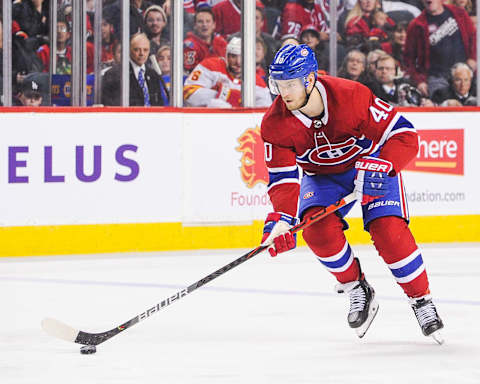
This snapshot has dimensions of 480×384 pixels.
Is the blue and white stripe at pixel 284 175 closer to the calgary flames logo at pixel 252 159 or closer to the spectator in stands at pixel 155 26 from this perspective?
the calgary flames logo at pixel 252 159

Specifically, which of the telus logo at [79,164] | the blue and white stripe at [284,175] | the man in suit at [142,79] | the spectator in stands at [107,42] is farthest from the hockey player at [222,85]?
the blue and white stripe at [284,175]

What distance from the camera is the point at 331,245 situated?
3.67 meters

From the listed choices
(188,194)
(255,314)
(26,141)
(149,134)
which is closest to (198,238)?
(188,194)

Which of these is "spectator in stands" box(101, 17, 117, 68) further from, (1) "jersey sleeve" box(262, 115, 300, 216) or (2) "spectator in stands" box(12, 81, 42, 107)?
(1) "jersey sleeve" box(262, 115, 300, 216)

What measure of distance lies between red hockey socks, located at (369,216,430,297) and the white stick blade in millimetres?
1022

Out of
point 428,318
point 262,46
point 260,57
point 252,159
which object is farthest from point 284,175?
point 262,46

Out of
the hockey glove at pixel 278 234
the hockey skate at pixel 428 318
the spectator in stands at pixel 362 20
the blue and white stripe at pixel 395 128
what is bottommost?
the hockey skate at pixel 428 318

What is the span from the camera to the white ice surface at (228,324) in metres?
3.18

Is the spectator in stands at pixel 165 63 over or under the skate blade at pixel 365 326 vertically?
over

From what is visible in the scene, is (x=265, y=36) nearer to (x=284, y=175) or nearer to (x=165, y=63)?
(x=165, y=63)

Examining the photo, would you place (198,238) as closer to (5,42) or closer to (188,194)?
(188,194)

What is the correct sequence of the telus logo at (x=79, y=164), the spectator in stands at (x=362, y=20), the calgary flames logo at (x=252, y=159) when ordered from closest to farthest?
the telus logo at (x=79, y=164) → the calgary flames logo at (x=252, y=159) → the spectator in stands at (x=362, y=20)

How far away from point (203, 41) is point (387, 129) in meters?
4.30

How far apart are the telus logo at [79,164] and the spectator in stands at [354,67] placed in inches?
87.6
